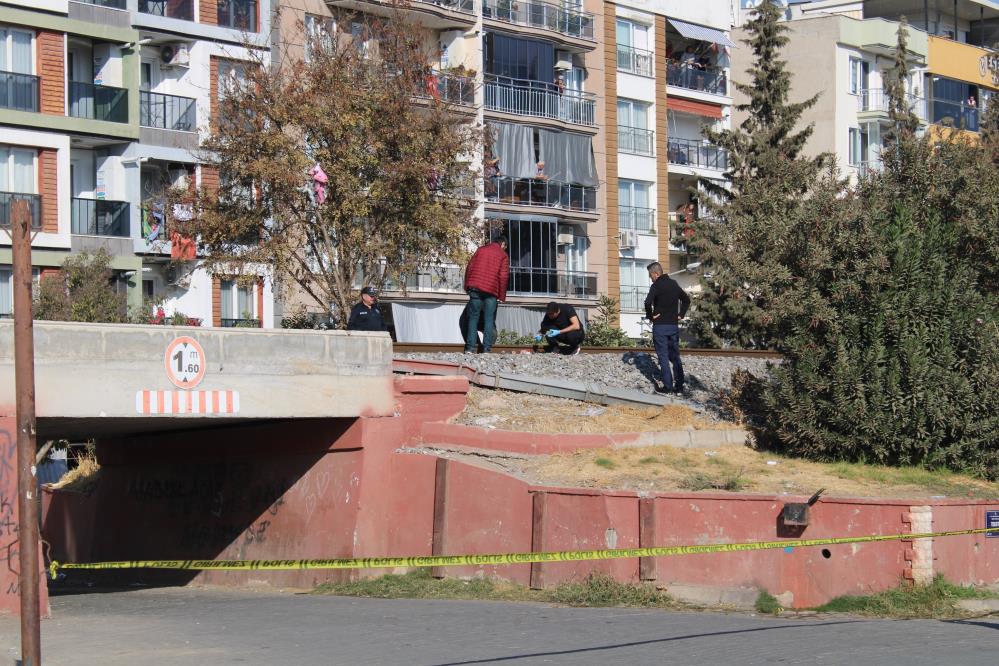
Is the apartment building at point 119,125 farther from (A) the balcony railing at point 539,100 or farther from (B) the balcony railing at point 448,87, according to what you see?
(A) the balcony railing at point 539,100

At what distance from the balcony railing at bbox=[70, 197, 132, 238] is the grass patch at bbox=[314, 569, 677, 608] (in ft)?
68.7

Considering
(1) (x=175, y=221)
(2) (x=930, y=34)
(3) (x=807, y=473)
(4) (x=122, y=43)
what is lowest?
(3) (x=807, y=473)

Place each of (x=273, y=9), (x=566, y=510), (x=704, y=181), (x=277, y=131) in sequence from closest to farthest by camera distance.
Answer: (x=566, y=510) < (x=277, y=131) < (x=273, y=9) < (x=704, y=181)

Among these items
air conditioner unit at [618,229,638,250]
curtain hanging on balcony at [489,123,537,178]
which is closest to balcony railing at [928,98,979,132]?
air conditioner unit at [618,229,638,250]

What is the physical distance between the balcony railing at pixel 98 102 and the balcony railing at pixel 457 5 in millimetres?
11413

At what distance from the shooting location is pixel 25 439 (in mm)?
10547

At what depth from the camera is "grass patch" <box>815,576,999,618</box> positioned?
15383 mm

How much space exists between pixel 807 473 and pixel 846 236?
338 cm

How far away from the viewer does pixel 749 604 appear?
16.0 m

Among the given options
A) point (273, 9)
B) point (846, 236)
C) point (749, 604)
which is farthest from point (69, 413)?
point (273, 9)

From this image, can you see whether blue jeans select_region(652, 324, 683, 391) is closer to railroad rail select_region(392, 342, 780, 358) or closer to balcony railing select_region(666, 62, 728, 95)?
railroad rail select_region(392, 342, 780, 358)

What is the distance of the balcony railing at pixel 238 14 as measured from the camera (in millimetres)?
39875

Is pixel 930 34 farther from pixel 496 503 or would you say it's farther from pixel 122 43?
pixel 496 503

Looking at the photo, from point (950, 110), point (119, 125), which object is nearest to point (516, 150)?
point (119, 125)
